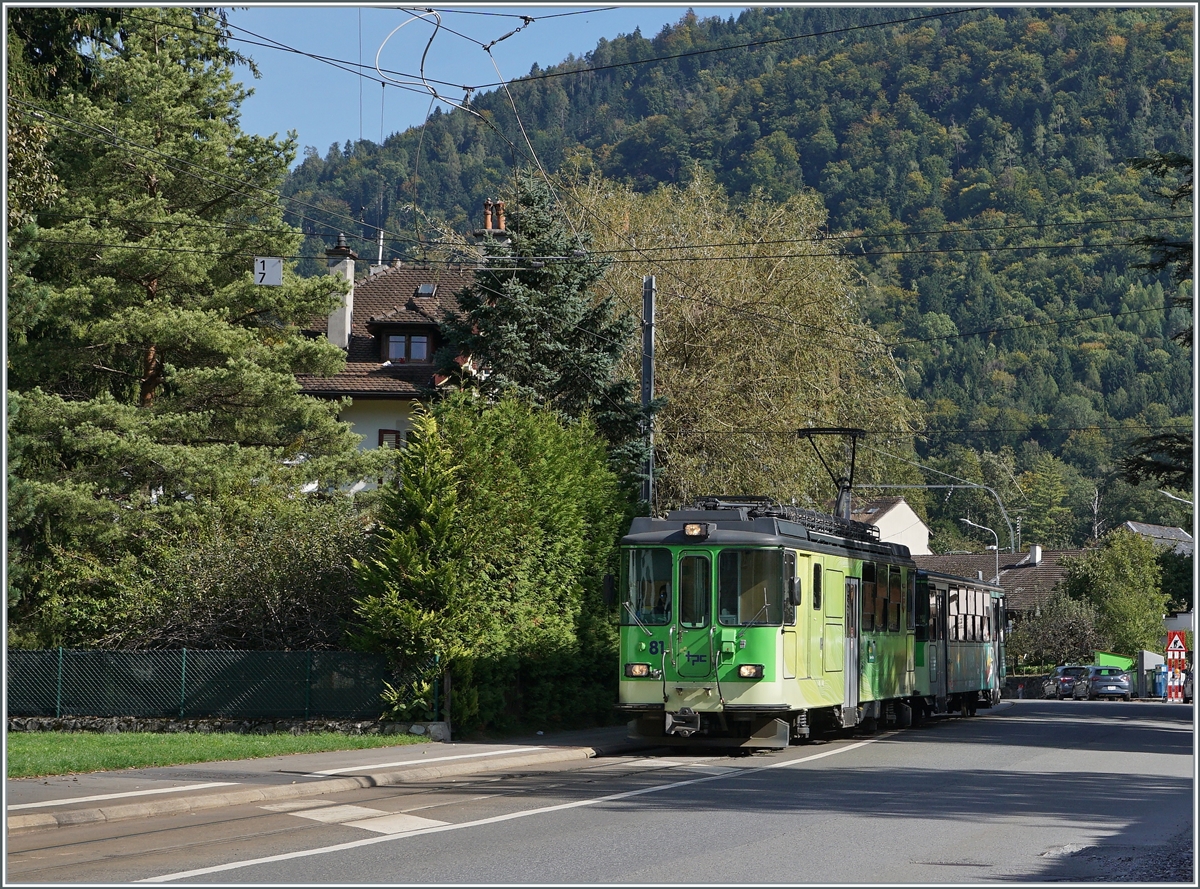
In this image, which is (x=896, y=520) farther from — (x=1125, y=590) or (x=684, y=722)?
(x=684, y=722)

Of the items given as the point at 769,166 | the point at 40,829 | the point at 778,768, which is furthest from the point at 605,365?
the point at 769,166

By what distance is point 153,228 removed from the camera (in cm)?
3173

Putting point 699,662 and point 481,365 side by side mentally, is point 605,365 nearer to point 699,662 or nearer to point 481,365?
point 481,365

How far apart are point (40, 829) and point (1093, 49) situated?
552ft

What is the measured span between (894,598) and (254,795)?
1485 cm

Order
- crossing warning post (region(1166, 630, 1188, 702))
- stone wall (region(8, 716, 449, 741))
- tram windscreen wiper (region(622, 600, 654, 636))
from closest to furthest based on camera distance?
tram windscreen wiper (region(622, 600, 654, 636)) → stone wall (region(8, 716, 449, 741)) → crossing warning post (region(1166, 630, 1188, 702))

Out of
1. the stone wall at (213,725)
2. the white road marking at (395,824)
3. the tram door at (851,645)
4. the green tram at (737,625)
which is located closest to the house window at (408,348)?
the stone wall at (213,725)

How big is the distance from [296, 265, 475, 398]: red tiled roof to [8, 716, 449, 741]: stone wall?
64.6 ft

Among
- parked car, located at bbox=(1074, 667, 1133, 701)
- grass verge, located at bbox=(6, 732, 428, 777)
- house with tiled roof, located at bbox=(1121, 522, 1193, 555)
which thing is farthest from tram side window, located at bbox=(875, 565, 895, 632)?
house with tiled roof, located at bbox=(1121, 522, 1193, 555)

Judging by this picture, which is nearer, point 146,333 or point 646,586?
point 646,586

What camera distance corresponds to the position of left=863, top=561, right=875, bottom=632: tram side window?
2481cm

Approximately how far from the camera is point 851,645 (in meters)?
23.8

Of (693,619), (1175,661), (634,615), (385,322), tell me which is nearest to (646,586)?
(634,615)

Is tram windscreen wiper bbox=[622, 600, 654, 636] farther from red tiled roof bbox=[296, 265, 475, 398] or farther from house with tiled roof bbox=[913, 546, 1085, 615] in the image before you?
house with tiled roof bbox=[913, 546, 1085, 615]
